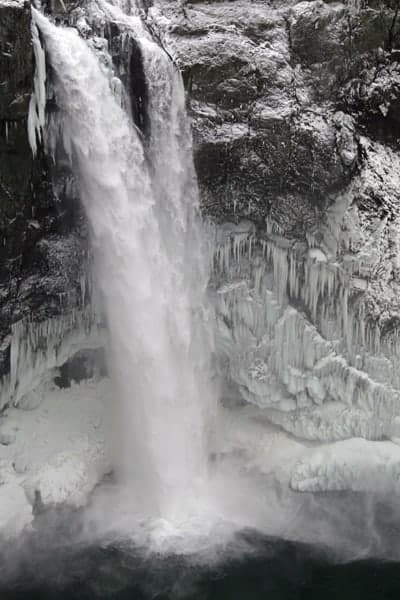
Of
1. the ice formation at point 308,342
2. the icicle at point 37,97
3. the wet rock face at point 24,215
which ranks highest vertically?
the icicle at point 37,97

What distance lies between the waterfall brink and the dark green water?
118 centimetres

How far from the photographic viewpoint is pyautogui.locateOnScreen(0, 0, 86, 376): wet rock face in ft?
28.8

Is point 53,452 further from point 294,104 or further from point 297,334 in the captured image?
point 294,104

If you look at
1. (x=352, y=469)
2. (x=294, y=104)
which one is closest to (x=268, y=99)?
(x=294, y=104)

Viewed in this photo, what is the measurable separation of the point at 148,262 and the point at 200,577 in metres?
5.14

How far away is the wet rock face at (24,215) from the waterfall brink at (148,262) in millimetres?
455

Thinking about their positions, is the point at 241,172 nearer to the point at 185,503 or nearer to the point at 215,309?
the point at 215,309

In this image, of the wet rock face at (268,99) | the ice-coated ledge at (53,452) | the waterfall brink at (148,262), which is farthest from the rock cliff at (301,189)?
the ice-coated ledge at (53,452)

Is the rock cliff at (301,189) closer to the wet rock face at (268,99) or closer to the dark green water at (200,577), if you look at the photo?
the wet rock face at (268,99)

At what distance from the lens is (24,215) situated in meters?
9.82

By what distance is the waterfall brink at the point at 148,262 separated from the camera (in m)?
9.80

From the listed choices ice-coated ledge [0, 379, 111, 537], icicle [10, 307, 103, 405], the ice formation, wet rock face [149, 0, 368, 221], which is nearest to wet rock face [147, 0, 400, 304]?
wet rock face [149, 0, 368, 221]

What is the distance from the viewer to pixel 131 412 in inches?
442

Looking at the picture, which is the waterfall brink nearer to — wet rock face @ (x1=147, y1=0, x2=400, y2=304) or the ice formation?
wet rock face @ (x1=147, y1=0, x2=400, y2=304)
